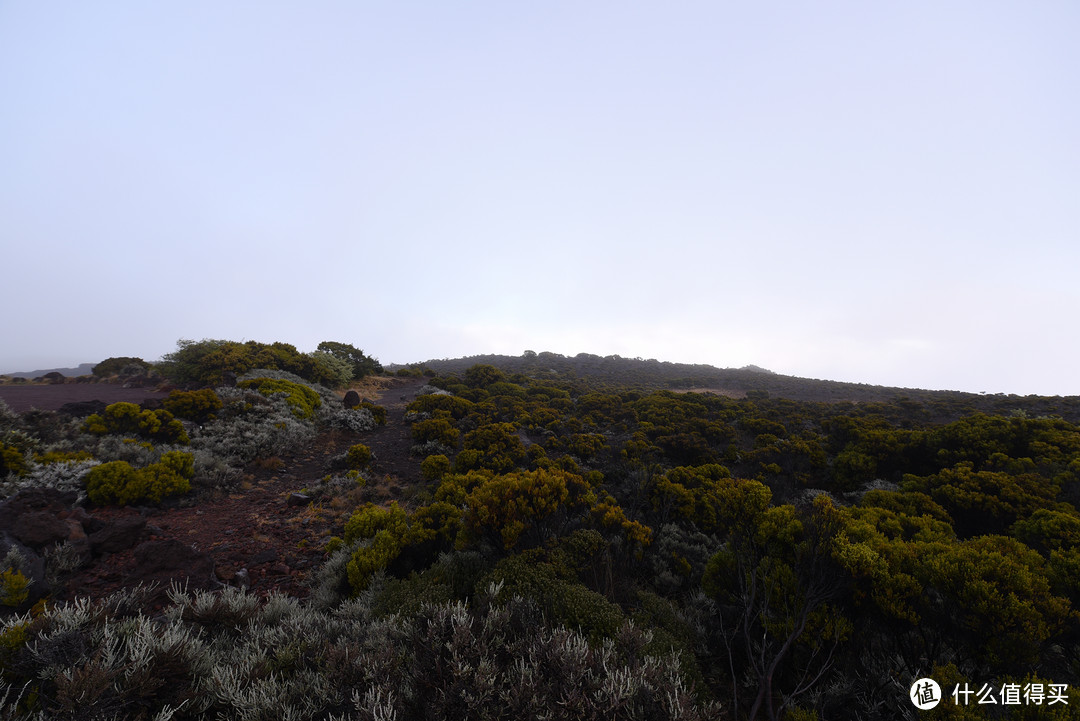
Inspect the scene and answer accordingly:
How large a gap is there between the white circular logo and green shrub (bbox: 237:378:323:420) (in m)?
15.6

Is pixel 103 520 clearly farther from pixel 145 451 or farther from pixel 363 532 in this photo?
pixel 363 532

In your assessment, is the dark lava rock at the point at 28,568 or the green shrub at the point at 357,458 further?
the green shrub at the point at 357,458

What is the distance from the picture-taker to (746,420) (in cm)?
1530

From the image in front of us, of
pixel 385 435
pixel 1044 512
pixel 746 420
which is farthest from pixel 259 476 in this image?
pixel 746 420

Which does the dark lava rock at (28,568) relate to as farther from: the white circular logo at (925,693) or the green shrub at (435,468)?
the white circular logo at (925,693)

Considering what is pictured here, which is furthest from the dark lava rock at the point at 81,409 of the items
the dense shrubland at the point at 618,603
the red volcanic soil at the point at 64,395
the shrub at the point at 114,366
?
the shrub at the point at 114,366

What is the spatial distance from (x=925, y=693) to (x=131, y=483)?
11.8 m

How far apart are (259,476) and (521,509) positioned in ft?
24.8

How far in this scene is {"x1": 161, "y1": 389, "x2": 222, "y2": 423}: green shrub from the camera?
1102cm

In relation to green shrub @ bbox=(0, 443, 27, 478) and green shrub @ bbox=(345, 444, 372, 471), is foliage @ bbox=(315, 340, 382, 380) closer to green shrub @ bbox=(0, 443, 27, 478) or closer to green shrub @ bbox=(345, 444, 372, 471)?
green shrub @ bbox=(345, 444, 372, 471)

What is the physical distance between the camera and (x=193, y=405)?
442 inches

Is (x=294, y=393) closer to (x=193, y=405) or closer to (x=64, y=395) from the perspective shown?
(x=193, y=405)

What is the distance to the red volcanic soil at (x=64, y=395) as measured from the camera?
13.0m

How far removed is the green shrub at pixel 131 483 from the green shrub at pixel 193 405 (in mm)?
4654
